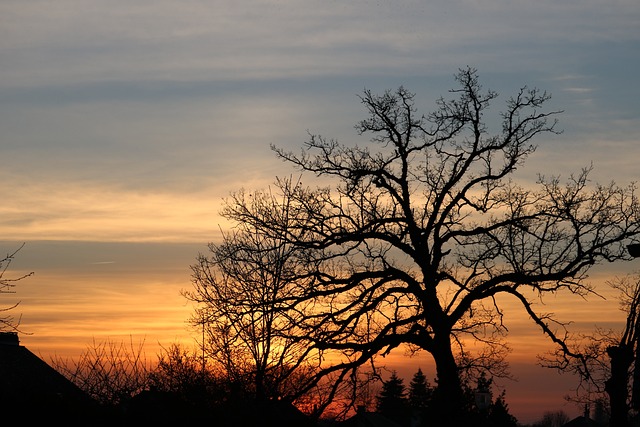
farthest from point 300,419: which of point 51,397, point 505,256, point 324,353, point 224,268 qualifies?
point 224,268

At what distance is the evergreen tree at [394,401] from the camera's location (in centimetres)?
10950

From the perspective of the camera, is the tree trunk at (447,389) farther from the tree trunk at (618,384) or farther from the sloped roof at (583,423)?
the sloped roof at (583,423)

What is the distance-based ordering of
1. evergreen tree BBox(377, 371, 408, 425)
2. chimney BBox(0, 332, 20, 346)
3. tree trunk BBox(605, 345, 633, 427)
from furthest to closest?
evergreen tree BBox(377, 371, 408, 425)
chimney BBox(0, 332, 20, 346)
tree trunk BBox(605, 345, 633, 427)

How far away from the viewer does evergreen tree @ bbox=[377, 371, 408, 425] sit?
10950 centimetres

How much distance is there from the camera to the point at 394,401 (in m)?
111

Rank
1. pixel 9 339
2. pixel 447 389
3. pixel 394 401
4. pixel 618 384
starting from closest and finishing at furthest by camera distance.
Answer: pixel 447 389, pixel 618 384, pixel 9 339, pixel 394 401

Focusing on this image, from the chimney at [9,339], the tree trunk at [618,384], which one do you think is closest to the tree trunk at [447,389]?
the tree trunk at [618,384]

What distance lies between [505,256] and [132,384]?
18.5 meters

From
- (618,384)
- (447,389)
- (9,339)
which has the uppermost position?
(9,339)

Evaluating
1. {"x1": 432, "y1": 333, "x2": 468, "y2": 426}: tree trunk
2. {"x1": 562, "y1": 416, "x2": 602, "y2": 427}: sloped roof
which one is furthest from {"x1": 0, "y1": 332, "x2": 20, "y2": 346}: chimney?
{"x1": 562, "y1": 416, "x2": 602, "y2": 427}: sloped roof

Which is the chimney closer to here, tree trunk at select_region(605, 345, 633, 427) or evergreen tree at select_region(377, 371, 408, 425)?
tree trunk at select_region(605, 345, 633, 427)

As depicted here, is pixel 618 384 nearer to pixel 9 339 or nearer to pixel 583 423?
pixel 9 339

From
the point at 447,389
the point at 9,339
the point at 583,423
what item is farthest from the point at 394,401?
the point at 447,389

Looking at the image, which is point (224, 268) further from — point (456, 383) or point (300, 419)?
point (300, 419)
